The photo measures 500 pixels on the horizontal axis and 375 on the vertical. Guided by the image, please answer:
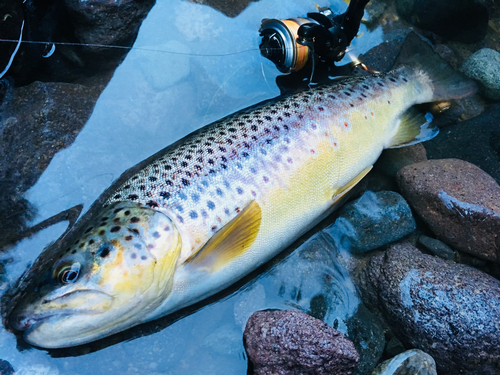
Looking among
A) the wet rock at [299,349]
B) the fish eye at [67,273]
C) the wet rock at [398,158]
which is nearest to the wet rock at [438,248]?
the wet rock at [398,158]

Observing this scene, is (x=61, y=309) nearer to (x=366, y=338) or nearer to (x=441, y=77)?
(x=366, y=338)

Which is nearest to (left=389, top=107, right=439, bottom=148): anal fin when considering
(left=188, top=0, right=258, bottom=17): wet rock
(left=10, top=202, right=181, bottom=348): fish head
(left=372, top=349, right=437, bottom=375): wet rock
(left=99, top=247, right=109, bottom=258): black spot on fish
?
(left=372, top=349, right=437, bottom=375): wet rock

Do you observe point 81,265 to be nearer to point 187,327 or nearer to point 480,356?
point 187,327

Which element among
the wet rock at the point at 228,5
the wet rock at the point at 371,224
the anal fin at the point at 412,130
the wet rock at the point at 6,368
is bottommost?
the wet rock at the point at 6,368

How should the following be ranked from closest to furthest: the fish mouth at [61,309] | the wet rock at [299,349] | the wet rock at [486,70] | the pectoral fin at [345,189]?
the fish mouth at [61,309] < the wet rock at [299,349] < the pectoral fin at [345,189] < the wet rock at [486,70]

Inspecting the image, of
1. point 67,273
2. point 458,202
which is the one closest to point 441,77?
point 458,202

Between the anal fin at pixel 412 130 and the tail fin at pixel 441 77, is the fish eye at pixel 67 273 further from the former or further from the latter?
the tail fin at pixel 441 77

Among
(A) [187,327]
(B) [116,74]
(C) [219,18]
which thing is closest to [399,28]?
(C) [219,18]
